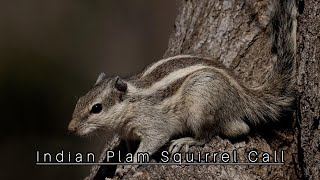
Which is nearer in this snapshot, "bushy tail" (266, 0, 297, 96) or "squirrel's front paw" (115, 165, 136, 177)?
"squirrel's front paw" (115, 165, 136, 177)

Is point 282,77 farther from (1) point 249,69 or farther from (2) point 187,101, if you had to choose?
(2) point 187,101

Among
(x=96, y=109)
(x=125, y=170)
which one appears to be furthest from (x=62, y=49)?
(x=125, y=170)

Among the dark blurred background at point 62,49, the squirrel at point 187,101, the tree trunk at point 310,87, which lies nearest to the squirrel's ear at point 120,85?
the squirrel at point 187,101

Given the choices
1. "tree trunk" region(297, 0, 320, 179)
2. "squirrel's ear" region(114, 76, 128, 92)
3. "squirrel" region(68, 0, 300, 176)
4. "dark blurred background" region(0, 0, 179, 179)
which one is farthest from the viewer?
"dark blurred background" region(0, 0, 179, 179)

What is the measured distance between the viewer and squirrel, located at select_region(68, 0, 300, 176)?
17.5ft

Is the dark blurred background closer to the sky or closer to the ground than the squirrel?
closer to the sky

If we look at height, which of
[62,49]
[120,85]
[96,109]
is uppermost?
[62,49]

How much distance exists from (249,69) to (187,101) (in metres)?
0.80

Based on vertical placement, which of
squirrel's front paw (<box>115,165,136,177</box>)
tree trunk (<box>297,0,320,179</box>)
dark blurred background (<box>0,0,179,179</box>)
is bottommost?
squirrel's front paw (<box>115,165,136,177</box>)

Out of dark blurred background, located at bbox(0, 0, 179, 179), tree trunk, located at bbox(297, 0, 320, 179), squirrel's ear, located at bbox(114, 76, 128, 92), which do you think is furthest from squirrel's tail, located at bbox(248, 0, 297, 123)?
dark blurred background, located at bbox(0, 0, 179, 179)

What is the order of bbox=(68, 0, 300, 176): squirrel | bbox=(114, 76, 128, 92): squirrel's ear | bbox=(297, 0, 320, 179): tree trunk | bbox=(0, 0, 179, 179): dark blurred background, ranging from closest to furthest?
bbox=(297, 0, 320, 179): tree trunk
bbox=(68, 0, 300, 176): squirrel
bbox=(114, 76, 128, 92): squirrel's ear
bbox=(0, 0, 179, 179): dark blurred background

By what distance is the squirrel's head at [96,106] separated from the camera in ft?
17.7

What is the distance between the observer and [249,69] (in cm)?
594

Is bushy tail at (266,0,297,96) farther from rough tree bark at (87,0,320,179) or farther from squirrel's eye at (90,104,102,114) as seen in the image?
squirrel's eye at (90,104,102,114)
